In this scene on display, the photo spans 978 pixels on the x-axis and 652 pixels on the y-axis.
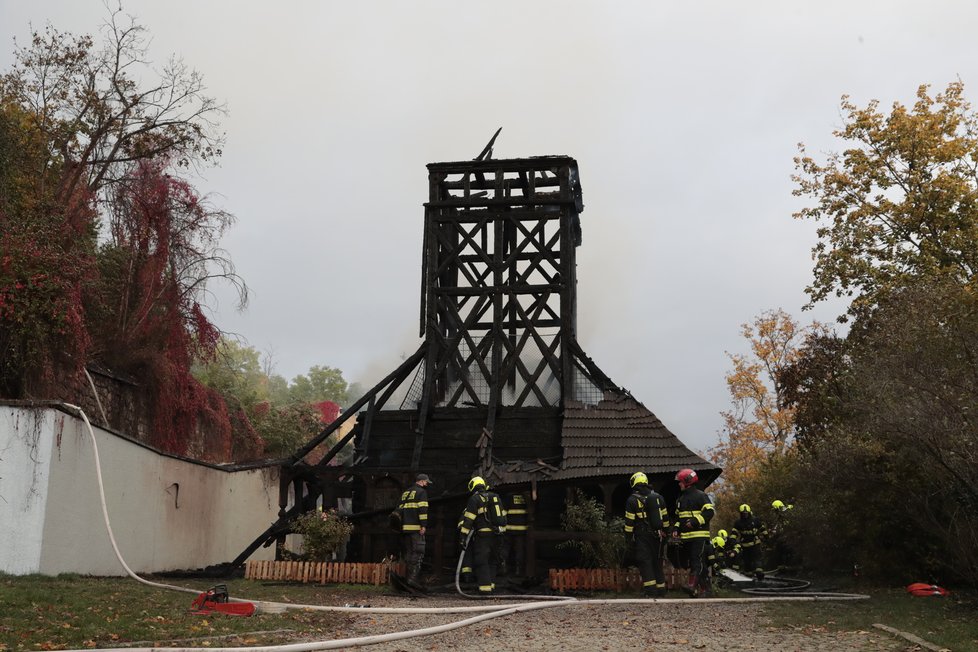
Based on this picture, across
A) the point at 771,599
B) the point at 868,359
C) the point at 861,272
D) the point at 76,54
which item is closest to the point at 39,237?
the point at 76,54

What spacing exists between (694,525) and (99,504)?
10.8m

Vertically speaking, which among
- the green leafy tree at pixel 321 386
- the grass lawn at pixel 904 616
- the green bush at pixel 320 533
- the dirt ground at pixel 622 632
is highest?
the green leafy tree at pixel 321 386

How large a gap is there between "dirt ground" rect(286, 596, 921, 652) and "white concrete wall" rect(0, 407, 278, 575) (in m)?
6.24

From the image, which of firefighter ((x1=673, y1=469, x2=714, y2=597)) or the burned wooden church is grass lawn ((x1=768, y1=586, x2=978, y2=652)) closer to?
firefighter ((x1=673, y1=469, x2=714, y2=597))

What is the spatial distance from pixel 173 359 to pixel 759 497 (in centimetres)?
1870

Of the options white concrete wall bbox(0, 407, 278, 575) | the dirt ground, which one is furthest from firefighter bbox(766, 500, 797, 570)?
white concrete wall bbox(0, 407, 278, 575)

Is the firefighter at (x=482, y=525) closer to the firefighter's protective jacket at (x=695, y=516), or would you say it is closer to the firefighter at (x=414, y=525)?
the firefighter at (x=414, y=525)

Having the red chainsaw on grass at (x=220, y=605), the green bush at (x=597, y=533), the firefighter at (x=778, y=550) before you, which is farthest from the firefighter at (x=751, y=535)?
the red chainsaw on grass at (x=220, y=605)

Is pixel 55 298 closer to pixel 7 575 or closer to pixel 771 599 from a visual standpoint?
pixel 7 575

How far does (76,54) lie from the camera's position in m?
23.9

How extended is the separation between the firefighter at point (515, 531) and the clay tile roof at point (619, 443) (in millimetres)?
916

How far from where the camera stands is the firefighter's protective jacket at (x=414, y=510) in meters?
17.2

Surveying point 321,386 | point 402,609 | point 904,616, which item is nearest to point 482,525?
point 402,609

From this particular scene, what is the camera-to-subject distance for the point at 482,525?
16.6 metres
